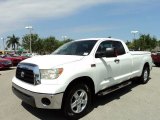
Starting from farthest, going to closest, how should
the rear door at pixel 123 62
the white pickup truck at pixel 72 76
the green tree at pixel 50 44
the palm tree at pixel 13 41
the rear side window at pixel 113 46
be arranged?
the palm tree at pixel 13 41 → the green tree at pixel 50 44 → the rear door at pixel 123 62 → the rear side window at pixel 113 46 → the white pickup truck at pixel 72 76

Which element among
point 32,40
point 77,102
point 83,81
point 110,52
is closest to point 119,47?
point 110,52

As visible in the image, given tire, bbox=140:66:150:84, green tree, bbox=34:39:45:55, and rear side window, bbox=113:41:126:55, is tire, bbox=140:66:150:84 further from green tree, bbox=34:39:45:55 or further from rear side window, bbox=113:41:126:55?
green tree, bbox=34:39:45:55

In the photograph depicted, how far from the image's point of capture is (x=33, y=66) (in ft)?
18.1

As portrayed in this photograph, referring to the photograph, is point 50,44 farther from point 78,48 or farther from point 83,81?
point 83,81

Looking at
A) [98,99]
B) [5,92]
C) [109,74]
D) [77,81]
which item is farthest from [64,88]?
[5,92]

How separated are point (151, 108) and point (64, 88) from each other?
259 centimetres

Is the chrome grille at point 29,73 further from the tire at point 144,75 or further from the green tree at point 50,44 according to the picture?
the green tree at point 50,44

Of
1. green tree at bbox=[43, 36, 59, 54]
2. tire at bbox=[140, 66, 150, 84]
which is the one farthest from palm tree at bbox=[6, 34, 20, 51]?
tire at bbox=[140, 66, 150, 84]

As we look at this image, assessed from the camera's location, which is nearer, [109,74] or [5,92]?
[109,74]

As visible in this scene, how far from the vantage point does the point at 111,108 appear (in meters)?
6.43

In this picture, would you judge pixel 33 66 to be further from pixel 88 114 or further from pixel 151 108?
pixel 151 108

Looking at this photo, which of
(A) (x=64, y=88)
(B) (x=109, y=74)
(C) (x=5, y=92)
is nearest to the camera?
(A) (x=64, y=88)

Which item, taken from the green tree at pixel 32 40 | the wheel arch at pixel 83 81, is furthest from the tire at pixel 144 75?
the green tree at pixel 32 40

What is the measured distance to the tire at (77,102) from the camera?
5.38 m
